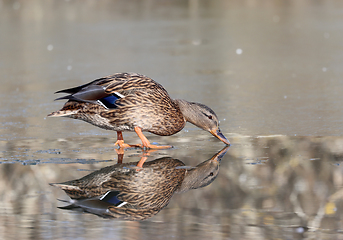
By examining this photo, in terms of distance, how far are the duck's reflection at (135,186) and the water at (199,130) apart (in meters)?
0.09

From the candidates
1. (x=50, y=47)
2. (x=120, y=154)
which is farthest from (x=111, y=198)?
(x=50, y=47)

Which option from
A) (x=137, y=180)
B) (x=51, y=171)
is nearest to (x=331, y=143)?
(x=137, y=180)

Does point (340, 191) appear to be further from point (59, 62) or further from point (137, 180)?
point (59, 62)

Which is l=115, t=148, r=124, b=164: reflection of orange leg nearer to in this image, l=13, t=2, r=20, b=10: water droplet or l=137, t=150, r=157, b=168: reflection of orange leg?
l=137, t=150, r=157, b=168: reflection of orange leg

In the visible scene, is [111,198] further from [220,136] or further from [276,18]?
[276,18]

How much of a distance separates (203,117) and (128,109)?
68 centimetres

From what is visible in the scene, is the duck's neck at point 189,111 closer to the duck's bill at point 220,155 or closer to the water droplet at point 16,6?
the duck's bill at point 220,155

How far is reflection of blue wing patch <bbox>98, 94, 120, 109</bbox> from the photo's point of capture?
15.5 ft

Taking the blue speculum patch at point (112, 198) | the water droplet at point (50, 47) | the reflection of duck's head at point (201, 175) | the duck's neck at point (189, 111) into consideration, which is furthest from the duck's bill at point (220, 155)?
the water droplet at point (50, 47)

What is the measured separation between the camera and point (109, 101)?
474 cm

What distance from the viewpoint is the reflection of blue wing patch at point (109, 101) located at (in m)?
4.71

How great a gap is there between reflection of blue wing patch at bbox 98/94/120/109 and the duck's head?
652mm

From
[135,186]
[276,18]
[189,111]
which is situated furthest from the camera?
[276,18]

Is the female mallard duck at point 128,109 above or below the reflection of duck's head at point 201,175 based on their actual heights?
above
